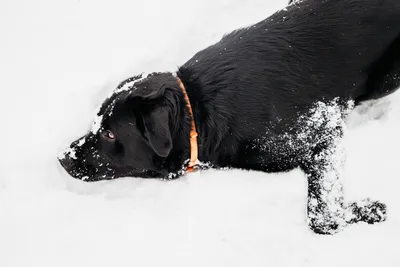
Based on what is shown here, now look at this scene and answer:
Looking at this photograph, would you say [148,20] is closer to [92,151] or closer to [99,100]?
[99,100]

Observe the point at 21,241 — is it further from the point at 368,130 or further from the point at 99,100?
the point at 368,130

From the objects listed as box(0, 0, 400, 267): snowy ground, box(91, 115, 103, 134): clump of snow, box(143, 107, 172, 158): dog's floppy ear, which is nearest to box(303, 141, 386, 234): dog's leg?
box(0, 0, 400, 267): snowy ground

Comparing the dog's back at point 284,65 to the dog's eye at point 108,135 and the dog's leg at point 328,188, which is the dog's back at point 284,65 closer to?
the dog's leg at point 328,188

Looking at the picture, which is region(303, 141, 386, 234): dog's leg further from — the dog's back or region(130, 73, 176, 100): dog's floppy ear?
region(130, 73, 176, 100): dog's floppy ear

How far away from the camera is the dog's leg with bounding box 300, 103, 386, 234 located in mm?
3529

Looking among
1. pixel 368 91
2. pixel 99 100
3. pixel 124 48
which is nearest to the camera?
pixel 368 91

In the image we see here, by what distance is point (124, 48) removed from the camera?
175 inches

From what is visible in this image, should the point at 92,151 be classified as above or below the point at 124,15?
below

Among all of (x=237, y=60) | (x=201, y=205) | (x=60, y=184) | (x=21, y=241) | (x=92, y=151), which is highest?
(x=237, y=60)

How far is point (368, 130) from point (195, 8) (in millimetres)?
2356

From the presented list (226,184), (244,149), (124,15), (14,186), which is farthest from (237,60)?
(14,186)

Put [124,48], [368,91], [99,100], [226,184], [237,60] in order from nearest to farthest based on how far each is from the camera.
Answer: [237,60], [368,91], [226,184], [99,100], [124,48]

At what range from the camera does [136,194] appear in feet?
12.7

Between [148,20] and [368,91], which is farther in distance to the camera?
[148,20]
